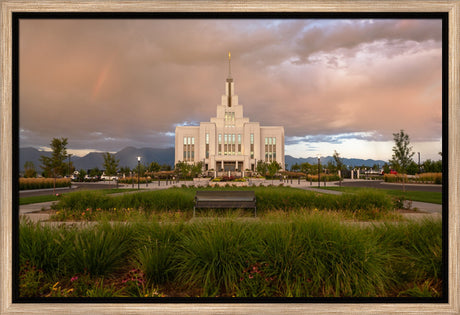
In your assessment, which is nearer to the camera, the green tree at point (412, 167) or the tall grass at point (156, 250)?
the tall grass at point (156, 250)

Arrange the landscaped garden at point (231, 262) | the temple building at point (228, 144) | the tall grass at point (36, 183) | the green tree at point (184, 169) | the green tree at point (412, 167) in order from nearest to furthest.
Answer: the landscaped garden at point (231, 262)
the green tree at point (412, 167)
the tall grass at point (36, 183)
the green tree at point (184, 169)
the temple building at point (228, 144)

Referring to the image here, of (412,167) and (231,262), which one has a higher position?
(412,167)

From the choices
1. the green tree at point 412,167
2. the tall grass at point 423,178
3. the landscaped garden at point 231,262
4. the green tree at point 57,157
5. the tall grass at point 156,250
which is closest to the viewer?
the landscaped garden at point 231,262

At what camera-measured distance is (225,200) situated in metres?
6.25

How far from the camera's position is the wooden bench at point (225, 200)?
6.16 m

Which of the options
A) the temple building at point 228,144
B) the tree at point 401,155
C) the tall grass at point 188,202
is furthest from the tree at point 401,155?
the temple building at point 228,144

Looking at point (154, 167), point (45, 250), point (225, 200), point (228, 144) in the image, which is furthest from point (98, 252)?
point (228, 144)

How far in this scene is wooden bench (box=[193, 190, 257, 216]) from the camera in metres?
6.16

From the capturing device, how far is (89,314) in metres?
2.46

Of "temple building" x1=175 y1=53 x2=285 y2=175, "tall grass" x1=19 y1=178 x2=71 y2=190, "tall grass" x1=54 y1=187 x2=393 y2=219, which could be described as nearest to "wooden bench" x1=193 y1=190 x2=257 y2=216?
"tall grass" x1=54 y1=187 x2=393 y2=219

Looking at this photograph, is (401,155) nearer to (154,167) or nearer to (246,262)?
(246,262)

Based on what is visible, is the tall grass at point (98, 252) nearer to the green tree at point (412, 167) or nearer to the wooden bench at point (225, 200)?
the wooden bench at point (225, 200)

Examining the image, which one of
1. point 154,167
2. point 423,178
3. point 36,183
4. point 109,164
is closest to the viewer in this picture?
point 36,183

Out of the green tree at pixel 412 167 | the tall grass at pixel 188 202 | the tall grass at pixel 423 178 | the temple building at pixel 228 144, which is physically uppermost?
the temple building at pixel 228 144
